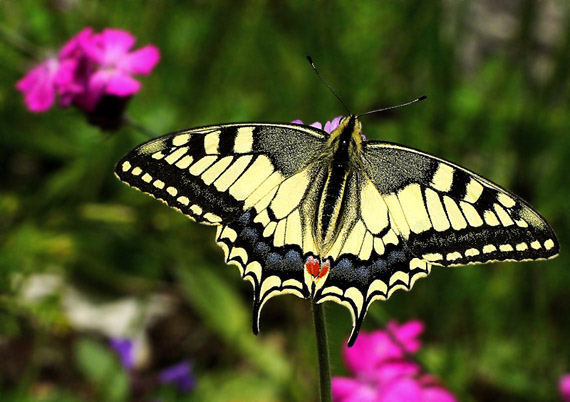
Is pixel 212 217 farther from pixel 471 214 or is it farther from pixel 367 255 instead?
pixel 471 214

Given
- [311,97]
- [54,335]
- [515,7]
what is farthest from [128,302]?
[515,7]

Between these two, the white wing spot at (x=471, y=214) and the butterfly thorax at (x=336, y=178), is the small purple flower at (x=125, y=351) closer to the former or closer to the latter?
the butterfly thorax at (x=336, y=178)

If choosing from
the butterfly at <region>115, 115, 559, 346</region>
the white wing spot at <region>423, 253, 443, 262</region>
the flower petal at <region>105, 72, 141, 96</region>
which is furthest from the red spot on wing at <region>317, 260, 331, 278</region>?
the flower petal at <region>105, 72, 141, 96</region>

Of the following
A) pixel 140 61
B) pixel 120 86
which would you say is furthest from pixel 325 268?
pixel 140 61

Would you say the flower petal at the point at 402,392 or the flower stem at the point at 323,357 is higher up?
the flower petal at the point at 402,392

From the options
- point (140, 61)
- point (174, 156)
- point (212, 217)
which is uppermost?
point (140, 61)

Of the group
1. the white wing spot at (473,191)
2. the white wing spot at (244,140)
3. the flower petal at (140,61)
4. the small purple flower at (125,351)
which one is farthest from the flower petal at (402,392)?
the flower petal at (140,61)
